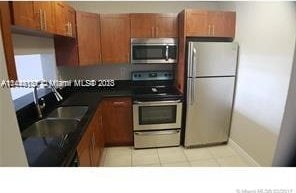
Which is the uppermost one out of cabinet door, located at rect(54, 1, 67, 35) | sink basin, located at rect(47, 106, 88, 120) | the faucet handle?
cabinet door, located at rect(54, 1, 67, 35)

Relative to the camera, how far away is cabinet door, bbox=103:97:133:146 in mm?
2714

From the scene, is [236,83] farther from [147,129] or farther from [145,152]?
[145,152]

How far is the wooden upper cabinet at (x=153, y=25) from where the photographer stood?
9.03 ft

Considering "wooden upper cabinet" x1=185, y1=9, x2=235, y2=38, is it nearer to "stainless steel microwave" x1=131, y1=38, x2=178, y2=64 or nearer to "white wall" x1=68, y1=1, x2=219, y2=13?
"stainless steel microwave" x1=131, y1=38, x2=178, y2=64

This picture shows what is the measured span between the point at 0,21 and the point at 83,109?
168 cm

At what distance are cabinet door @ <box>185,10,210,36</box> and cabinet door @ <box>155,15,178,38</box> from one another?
0.86ft

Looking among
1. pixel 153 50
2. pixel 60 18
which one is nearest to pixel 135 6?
pixel 153 50

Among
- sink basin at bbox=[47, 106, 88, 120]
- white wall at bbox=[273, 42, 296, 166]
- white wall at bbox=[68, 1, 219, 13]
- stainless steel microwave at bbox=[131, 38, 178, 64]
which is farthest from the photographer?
white wall at bbox=[68, 1, 219, 13]

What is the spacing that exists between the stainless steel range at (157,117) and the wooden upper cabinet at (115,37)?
0.58 meters

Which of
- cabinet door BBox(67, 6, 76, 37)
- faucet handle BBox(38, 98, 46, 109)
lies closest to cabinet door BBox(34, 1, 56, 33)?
cabinet door BBox(67, 6, 76, 37)

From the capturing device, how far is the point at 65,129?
1927 millimetres

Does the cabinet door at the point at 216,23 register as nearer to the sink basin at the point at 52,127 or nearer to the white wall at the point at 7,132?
the sink basin at the point at 52,127

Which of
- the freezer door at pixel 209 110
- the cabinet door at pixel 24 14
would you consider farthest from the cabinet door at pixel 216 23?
the cabinet door at pixel 24 14
